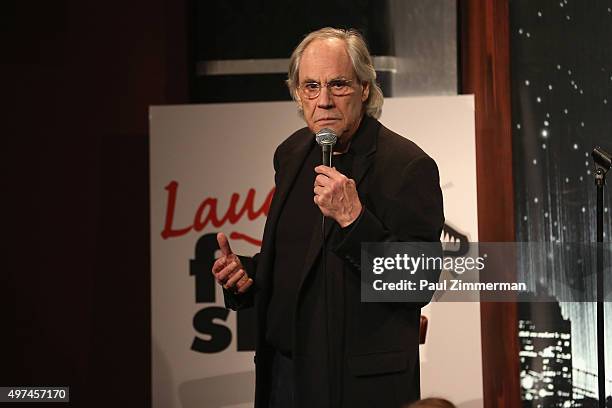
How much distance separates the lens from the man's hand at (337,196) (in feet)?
6.13

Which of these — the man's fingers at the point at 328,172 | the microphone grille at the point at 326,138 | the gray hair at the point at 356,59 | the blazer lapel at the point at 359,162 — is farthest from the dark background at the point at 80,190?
the man's fingers at the point at 328,172

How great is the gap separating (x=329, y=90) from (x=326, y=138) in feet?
0.57

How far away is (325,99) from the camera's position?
2.09 m

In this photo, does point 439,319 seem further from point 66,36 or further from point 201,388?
point 66,36

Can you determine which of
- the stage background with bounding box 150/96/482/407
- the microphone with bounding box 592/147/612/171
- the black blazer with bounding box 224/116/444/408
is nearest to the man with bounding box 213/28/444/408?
the black blazer with bounding box 224/116/444/408

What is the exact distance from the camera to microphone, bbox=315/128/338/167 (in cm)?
196

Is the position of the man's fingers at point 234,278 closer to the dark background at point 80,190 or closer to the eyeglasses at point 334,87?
the eyeglasses at point 334,87

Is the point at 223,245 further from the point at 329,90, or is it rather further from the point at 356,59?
the point at 356,59

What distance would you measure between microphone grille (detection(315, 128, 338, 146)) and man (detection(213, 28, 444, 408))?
8 centimetres

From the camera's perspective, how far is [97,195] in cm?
399

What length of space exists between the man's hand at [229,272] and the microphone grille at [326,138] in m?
0.35

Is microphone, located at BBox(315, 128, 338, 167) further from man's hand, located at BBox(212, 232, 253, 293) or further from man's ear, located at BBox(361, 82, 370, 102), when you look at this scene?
man's hand, located at BBox(212, 232, 253, 293)

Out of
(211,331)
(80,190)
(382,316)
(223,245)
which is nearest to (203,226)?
(211,331)

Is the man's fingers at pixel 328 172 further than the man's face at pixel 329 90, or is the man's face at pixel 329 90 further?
the man's face at pixel 329 90
